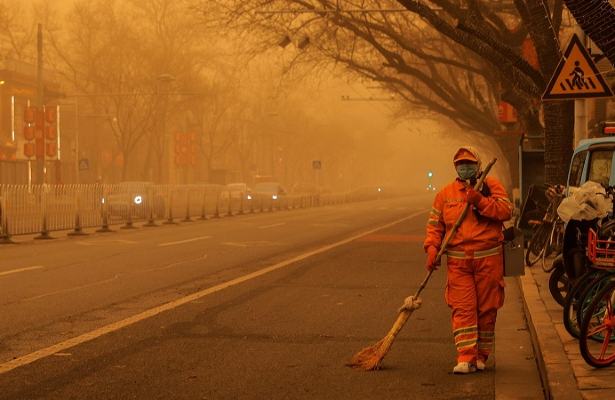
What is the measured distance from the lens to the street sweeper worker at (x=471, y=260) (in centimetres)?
783

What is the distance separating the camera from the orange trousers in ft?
25.7

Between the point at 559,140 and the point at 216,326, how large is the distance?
10.1 meters

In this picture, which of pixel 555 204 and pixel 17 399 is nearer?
pixel 17 399

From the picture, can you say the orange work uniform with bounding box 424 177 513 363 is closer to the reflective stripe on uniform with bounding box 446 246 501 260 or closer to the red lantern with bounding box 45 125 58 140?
the reflective stripe on uniform with bounding box 446 246 501 260

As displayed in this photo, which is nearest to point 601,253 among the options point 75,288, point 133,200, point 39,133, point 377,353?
point 377,353

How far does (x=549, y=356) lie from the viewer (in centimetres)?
794

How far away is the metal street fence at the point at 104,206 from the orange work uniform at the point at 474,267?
1685cm

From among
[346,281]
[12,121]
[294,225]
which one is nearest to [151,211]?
[294,225]

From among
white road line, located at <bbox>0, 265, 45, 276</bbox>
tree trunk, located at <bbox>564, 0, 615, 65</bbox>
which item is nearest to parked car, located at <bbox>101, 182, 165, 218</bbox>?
white road line, located at <bbox>0, 265, 45, 276</bbox>

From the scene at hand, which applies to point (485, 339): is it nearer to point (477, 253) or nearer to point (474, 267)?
point (474, 267)

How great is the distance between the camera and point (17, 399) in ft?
22.8

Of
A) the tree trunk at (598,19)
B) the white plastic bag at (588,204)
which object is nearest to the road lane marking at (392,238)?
the tree trunk at (598,19)

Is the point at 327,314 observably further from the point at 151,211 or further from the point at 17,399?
the point at 151,211

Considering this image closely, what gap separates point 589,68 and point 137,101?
53403mm
